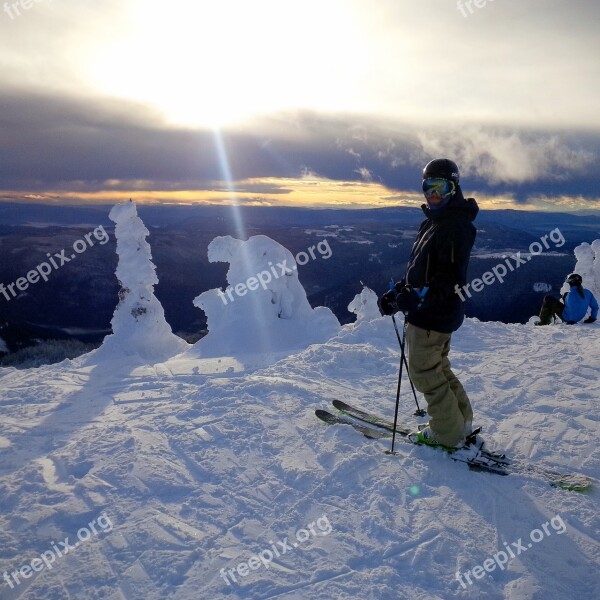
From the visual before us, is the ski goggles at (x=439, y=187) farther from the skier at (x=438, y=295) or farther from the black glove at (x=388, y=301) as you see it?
the black glove at (x=388, y=301)

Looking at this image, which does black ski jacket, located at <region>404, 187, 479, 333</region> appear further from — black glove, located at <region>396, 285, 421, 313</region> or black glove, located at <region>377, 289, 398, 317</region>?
black glove, located at <region>377, 289, 398, 317</region>

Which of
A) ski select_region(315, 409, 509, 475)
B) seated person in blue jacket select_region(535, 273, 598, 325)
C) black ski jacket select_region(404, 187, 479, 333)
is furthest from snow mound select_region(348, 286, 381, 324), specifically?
black ski jacket select_region(404, 187, 479, 333)

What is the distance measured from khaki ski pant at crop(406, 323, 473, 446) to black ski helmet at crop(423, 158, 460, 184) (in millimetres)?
1549

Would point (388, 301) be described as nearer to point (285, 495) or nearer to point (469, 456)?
point (469, 456)

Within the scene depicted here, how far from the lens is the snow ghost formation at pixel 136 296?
1812 centimetres

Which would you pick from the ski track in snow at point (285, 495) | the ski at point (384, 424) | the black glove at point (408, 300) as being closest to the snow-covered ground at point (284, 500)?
the ski track in snow at point (285, 495)

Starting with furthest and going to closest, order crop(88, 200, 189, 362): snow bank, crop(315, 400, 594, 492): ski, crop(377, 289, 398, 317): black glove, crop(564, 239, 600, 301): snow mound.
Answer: crop(564, 239, 600, 301): snow mound, crop(88, 200, 189, 362): snow bank, crop(377, 289, 398, 317): black glove, crop(315, 400, 594, 492): ski

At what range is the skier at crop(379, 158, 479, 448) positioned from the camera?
4.43m

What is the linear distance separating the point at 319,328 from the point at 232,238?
20.1ft

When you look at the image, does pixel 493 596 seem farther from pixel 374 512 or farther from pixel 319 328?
pixel 319 328

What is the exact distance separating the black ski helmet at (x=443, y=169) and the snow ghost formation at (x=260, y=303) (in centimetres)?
1184

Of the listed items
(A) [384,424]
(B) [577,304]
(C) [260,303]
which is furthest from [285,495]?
(C) [260,303]

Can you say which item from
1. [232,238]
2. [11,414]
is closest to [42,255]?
[232,238]

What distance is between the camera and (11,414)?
7.49 meters
